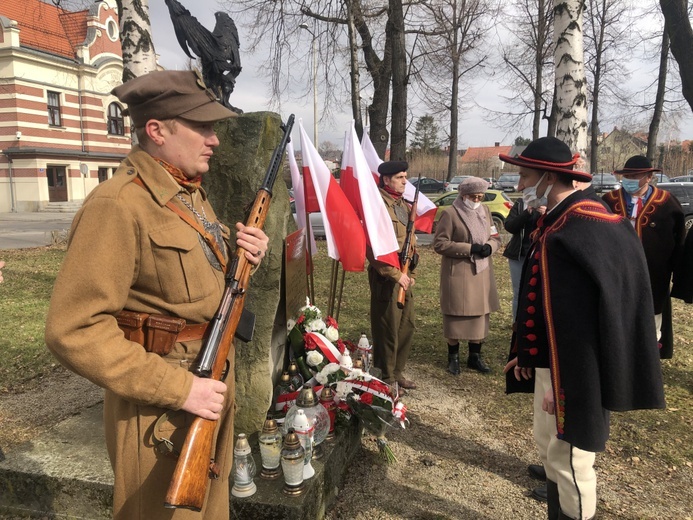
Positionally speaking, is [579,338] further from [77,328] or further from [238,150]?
[238,150]

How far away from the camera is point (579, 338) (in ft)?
7.38

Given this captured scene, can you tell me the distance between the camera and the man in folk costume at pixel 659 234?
4637mm

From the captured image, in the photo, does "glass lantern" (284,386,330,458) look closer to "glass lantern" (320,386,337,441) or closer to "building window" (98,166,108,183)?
"glass lantern" (320,386,337,441)

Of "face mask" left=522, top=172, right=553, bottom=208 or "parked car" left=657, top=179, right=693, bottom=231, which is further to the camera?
"parked car" left=657, top=179, right=693, bottom=231

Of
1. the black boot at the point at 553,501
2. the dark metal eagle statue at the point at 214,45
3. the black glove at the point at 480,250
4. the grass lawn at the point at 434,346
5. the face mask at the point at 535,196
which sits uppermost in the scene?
the dark metal eagle statue at the point at 214,45

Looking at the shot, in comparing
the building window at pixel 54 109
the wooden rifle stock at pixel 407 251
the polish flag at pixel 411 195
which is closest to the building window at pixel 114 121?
the building window at pixel 54 109

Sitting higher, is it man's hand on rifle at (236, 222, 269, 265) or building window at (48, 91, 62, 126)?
building window at (48, 91, 62, 126)

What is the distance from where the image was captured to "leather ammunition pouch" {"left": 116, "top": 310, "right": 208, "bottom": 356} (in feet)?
5.33

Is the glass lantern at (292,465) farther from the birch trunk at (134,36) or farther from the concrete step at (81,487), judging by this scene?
the birch trunk at (134,36)

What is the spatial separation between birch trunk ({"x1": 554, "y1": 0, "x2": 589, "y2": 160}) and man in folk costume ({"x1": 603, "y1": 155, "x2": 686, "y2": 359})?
1.01 meters

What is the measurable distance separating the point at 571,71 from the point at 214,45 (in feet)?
13.5

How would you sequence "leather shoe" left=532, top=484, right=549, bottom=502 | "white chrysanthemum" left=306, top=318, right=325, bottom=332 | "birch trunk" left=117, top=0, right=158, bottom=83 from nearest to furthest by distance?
"leather shoe" left=532, top=484, right=549, bottom=502 < "white chrysanthemum" left=306, top=318, right=325, bottom=332 < "birch trunk" left=117, top=0, right=158, bottom=83

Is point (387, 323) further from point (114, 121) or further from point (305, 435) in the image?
point (114, 121)

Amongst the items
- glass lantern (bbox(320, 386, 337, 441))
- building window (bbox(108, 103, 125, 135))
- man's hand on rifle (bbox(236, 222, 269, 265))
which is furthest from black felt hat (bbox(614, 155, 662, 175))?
building window (bbox(108, 103, 125, 135))
